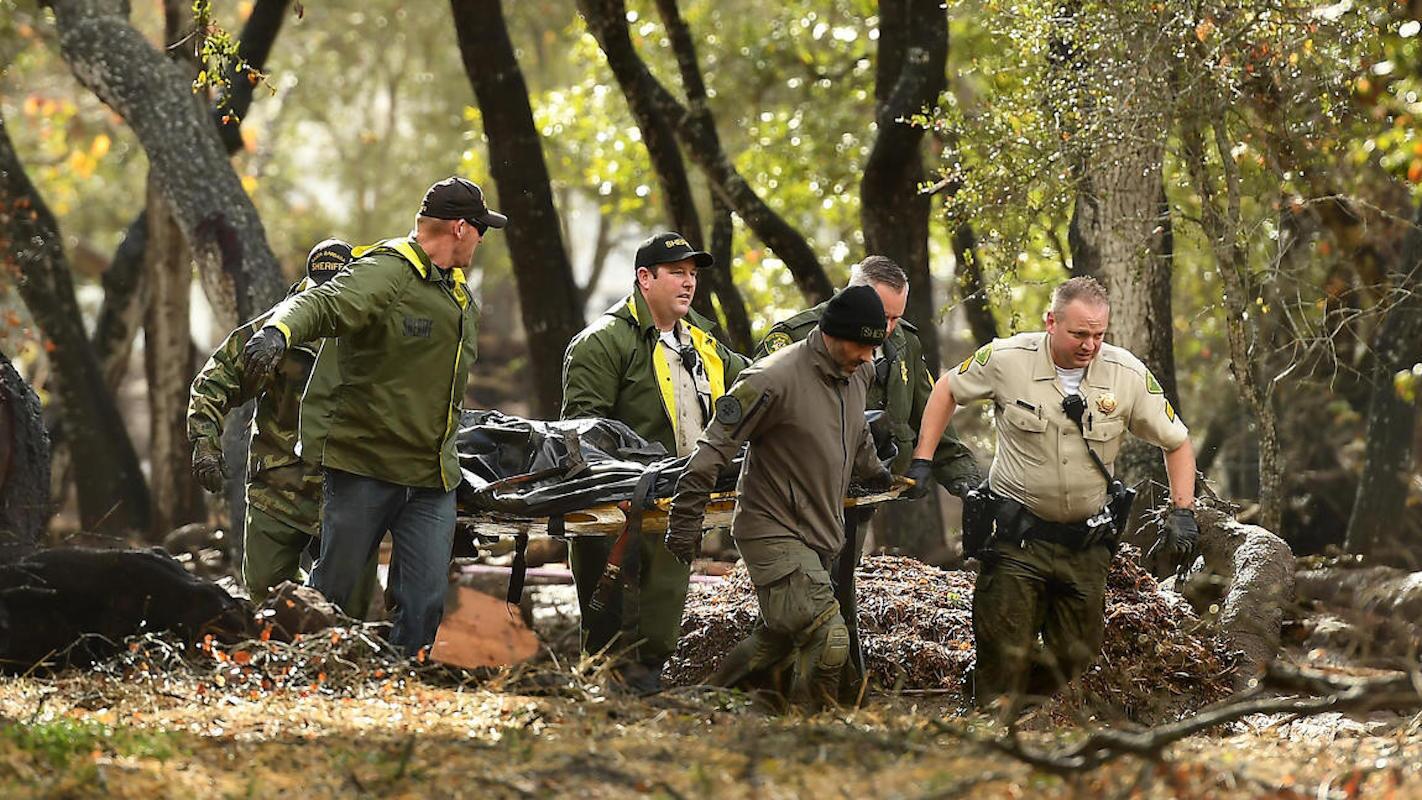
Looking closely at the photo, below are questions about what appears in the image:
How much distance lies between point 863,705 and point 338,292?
2.89 m

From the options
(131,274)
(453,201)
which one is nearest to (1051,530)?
(453,201)

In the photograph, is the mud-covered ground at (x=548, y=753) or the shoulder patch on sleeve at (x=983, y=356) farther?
Answer: the shoulder patch on sleeve at (x=983, y=356)

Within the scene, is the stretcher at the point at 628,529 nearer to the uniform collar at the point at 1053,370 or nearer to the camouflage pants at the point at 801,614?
the camouflage pants at the point at 801,614

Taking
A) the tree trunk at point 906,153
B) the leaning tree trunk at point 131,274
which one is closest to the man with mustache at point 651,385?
the tree trunk at point 906,153

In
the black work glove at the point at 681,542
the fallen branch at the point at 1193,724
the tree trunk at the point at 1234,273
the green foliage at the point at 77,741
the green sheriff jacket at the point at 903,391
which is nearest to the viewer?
the fallen branch at the point at 1193,724

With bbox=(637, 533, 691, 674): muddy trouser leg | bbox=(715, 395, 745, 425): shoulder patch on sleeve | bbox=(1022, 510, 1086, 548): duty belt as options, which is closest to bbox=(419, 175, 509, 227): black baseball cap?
bbox=(715, 395, 745, 425): shoulder patch on sleeve

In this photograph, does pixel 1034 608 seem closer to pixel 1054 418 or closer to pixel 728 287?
pixel 1054 418

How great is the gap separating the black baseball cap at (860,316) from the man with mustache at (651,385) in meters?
1.28

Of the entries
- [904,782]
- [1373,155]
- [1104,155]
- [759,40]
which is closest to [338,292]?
[904,782]

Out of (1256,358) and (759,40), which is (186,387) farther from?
(1256,358)

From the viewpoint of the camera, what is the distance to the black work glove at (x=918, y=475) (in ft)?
27.4

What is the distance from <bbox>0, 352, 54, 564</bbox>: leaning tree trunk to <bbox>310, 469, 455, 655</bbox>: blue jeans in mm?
1572

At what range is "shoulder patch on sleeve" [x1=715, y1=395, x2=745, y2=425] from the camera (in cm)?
756

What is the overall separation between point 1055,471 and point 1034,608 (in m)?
0.63
